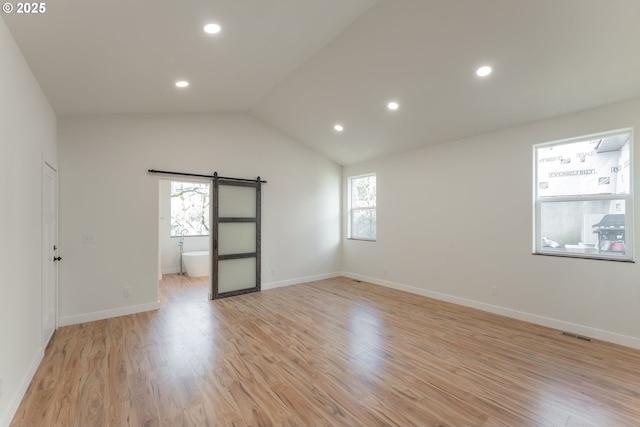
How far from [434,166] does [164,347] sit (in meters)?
4.58

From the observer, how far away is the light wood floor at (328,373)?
2.00m

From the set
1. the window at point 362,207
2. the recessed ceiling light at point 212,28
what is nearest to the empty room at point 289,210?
the recessed ceiling light at point 212,28

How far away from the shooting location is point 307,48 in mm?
3170

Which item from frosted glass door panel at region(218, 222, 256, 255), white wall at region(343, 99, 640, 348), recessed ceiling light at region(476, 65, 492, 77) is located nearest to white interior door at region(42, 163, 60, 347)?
frosted glass door panel at region(218, 222, 256, 255)

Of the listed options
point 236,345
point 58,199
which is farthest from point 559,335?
point 58,199

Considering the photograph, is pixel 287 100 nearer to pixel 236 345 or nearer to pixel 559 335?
pixel 236 345

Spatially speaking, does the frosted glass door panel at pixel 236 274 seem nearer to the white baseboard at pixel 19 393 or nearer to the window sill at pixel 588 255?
the white baseboard at pixel 19 393

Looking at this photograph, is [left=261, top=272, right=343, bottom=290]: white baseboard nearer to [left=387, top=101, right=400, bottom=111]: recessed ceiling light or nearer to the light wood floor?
the light wood floor

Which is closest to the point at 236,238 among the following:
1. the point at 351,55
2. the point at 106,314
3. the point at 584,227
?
the point at 106,314

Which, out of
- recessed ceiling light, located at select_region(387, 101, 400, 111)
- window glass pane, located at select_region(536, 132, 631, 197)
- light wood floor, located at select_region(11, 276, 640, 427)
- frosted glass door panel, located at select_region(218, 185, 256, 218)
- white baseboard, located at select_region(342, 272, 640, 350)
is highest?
recessed ceiling light, located at select_region(387, 101, 400, 111)

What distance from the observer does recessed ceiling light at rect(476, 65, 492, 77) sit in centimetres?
300

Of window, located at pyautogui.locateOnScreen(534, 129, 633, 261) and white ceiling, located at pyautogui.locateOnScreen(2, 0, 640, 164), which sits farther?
window, located at pyautogui.locateOnScreen(534, 129, 633, 261)

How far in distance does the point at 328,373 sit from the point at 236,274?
→ 3062 mm

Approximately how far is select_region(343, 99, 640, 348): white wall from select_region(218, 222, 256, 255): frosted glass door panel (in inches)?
96.2
